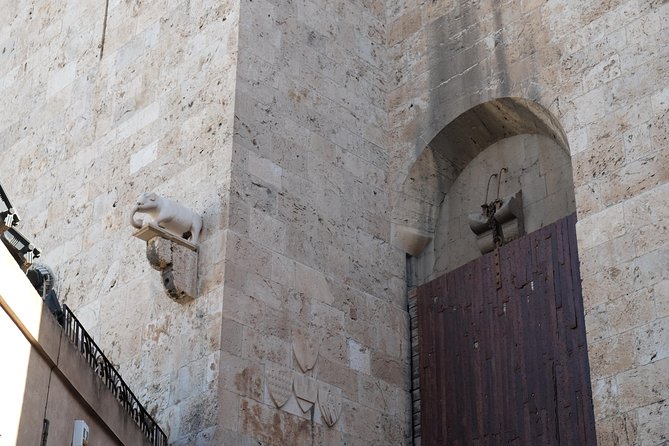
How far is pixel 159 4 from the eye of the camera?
12.8m

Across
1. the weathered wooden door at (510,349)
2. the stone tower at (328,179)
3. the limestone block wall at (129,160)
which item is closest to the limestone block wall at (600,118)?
the stone tower at (328,179)

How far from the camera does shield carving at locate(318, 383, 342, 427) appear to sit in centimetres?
1052

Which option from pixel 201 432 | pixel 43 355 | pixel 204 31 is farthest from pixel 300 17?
pixel 43 355

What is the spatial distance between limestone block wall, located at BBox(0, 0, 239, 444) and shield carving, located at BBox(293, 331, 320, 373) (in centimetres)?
85

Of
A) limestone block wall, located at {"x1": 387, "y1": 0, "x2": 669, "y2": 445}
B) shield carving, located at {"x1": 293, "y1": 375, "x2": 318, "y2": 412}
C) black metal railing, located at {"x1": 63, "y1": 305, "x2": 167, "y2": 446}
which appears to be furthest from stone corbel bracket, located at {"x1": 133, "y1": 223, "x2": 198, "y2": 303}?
limestone block wall, located at {"x1": 387, "y1": 0, "x2": 669, "y2": 445}

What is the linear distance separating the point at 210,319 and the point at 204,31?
3234 millimetres

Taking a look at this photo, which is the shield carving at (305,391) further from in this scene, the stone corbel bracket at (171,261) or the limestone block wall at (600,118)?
the limestone block wall at (600,118)

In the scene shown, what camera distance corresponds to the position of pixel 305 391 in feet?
34.3

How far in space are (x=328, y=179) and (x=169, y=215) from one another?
1.83m

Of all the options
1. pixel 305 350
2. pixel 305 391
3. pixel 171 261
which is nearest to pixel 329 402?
pixel 305 391

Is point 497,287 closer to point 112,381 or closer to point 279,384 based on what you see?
point 279,384

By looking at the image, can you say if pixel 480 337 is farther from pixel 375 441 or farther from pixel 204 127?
pixel 204 127

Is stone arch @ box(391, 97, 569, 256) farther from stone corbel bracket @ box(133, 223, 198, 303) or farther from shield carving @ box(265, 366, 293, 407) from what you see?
stone corbel bracket @ box(133, 223, 198, 303)

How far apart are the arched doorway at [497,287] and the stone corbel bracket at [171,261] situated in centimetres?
246
